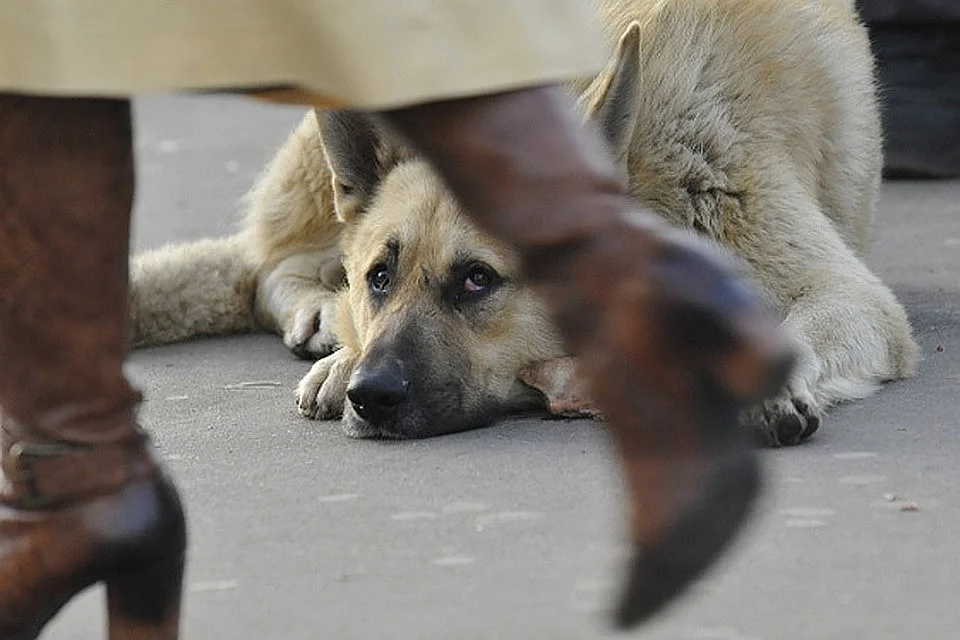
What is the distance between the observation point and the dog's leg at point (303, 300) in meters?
4.83

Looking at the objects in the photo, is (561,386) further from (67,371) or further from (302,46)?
(302,46)

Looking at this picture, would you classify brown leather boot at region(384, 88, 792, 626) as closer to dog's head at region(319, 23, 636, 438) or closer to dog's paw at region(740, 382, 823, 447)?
dog's paw at region(740, 382, 823, 447)

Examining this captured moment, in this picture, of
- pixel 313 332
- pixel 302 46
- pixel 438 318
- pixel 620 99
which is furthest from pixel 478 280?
pixel 302 46

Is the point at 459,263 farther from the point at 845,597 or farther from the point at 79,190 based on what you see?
the point at 79,190

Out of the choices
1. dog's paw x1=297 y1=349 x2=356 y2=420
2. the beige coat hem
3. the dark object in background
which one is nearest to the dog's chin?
dog's paw x1=297 y1=349 x2=356 y2=420

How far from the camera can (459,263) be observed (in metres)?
3.97

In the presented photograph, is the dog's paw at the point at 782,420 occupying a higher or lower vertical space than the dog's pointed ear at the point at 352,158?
lower

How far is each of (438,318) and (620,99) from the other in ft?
2.13

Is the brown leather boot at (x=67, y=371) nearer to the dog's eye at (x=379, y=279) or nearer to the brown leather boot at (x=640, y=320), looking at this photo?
the brown leather boot at (x=640, y=320)

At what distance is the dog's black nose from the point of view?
12.3 feet

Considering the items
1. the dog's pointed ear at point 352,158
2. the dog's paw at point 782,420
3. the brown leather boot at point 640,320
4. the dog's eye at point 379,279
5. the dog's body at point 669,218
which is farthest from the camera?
the dog's pointed ear at point 352,158

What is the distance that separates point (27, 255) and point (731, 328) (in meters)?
0.85

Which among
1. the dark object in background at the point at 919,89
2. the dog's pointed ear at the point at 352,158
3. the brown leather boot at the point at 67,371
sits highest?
the brown leather boot at the point at 67,371

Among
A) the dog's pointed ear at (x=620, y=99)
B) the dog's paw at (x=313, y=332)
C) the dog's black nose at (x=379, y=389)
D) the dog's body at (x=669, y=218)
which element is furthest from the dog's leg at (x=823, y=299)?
the dog's paw at (x=313, y=332)
